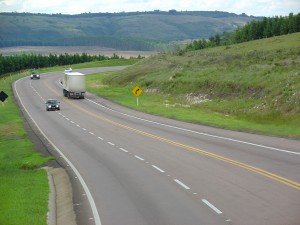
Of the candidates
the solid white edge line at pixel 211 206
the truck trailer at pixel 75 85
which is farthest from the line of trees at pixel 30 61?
the solid white edge line at pixel 211 206

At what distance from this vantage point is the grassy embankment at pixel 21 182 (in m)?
14.3

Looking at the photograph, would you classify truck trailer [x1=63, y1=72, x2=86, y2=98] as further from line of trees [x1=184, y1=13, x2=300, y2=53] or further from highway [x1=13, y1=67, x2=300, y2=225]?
line of trees [x1=184, y1=13, x2=300, y2=53]

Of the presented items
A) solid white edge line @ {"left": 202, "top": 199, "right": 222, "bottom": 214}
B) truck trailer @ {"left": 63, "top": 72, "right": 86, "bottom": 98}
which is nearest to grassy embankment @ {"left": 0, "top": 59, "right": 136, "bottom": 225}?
solid white edge line @ {"left": 202, "top": 199, "right": 222, "bottom": 214}

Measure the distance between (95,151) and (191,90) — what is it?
36.1 m

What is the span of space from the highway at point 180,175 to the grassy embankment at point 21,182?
1.27m

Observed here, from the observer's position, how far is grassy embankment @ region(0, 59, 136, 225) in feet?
46.9

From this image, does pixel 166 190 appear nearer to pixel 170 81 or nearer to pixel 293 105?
pixel 293 105

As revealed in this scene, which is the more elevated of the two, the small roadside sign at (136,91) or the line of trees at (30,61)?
the small roadside sign at (136,91)

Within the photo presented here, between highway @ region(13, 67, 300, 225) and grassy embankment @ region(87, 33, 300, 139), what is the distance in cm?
544

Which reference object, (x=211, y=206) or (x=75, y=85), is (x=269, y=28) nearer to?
(x=75, y=85)

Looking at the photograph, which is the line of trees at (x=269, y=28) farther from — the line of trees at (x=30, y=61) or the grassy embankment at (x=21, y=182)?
the grassy embankment at (x=21, y=182)

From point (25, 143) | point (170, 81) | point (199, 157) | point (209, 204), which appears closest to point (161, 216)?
point (209, 204)

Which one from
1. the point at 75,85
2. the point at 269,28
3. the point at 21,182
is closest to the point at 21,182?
the point at 21,182

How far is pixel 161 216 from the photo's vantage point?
13883 mm
